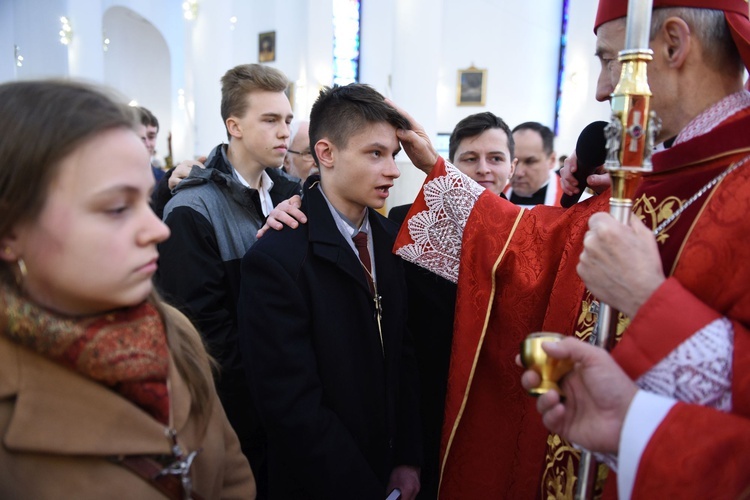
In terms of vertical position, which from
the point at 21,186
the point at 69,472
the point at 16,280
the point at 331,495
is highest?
the point at 21,186

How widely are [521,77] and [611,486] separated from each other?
1520cm

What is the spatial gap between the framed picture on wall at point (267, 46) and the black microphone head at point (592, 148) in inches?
594

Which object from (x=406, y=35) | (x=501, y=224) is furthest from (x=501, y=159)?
(x=406, y=35)

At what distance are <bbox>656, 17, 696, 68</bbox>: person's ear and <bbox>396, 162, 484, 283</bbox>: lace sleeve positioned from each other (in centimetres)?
81

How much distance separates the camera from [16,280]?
1036 mm

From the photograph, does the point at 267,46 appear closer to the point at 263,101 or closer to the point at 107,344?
the point at 263,101

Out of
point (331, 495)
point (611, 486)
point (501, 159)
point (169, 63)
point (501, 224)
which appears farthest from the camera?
point (169, 63)

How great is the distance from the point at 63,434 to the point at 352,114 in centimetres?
140

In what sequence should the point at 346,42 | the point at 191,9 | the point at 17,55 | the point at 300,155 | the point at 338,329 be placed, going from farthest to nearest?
1. the point at 346,42
2. the point at 17,55
3. the point at 191,9
4. the point at 300,155
5. the point at 338,329

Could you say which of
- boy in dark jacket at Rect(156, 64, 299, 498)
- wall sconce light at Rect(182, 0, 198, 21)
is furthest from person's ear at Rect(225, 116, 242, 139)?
wall sconce light at Rect(182, 0, 198, 21)

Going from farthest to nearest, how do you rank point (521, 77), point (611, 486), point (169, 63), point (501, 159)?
1. point (169, 63)
2. point (521, 77)
3. point (501, 159)
4. point (611, 486)

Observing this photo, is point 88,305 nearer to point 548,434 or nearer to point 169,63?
point 548,434

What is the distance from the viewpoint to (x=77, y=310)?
42.8 inches

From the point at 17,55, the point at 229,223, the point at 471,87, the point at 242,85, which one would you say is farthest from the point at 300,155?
the point at 471,87
